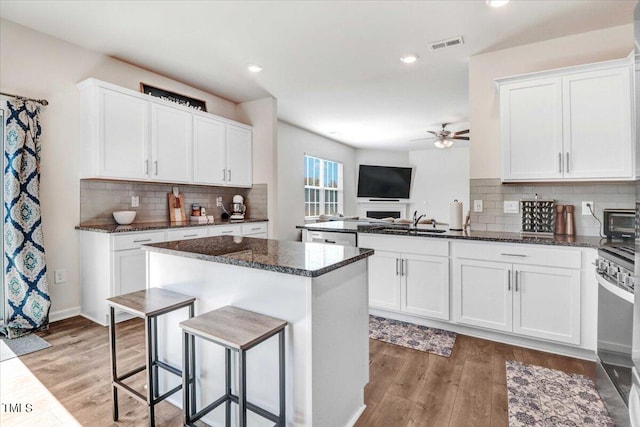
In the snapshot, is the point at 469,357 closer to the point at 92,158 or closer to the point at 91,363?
the point at 91,363

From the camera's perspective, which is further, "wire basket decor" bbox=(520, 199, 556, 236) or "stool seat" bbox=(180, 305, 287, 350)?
"wire basket decor" bbox=(520, 199, 556, 236)

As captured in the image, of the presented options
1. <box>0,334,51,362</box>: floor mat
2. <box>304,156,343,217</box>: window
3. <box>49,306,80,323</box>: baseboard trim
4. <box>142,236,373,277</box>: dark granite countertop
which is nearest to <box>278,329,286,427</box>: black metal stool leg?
<box>142,236,373,277</box>: dark granite countertop

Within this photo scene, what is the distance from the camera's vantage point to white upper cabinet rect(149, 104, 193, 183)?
355 cm

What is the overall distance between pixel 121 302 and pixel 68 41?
2.95 meters


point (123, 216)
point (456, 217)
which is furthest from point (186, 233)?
point (456, 217)

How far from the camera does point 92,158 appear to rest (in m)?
3.08

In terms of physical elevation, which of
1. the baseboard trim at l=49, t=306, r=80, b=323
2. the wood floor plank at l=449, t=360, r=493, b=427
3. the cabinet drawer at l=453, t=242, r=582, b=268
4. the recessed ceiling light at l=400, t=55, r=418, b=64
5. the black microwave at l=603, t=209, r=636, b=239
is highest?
the recessed ceiling light at l=400, t=55, r=418, b=64

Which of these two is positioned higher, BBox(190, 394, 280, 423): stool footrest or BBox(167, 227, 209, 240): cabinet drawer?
BBox(167, 227, 209, 240): cabinet drawer

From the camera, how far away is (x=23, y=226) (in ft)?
8.92

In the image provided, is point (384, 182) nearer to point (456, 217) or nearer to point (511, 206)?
point (456, 217)

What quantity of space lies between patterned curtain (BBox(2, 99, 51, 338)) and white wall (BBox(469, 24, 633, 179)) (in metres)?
4.10

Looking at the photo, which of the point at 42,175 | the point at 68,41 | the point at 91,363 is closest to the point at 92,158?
the point at 42,175

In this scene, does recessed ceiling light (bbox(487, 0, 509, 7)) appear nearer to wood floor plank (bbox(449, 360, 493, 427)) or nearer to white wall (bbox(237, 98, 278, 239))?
wood floor plank (bbox(449, 360, 493, 427))

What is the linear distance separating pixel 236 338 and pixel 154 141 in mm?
3061
